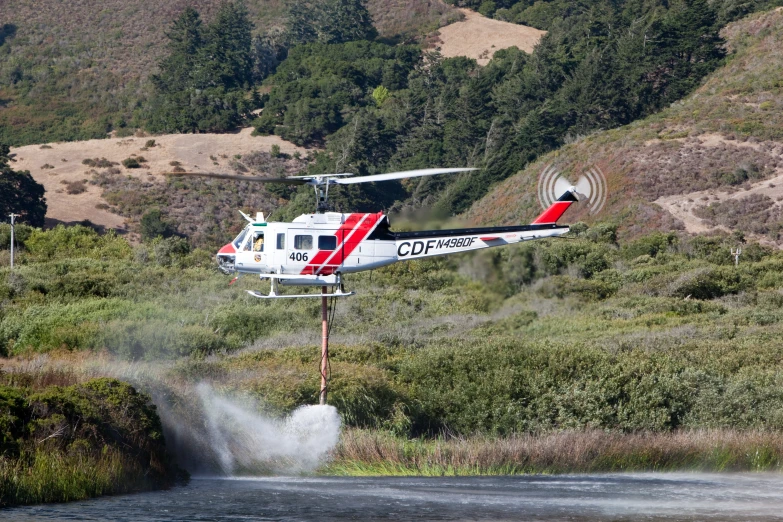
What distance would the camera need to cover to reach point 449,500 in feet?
80.3

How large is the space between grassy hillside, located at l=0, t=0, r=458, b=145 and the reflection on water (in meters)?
120

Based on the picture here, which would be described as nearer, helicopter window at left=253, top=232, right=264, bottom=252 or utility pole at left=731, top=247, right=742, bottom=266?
helicopter window at left=253, top=232, right=264, bottom=252

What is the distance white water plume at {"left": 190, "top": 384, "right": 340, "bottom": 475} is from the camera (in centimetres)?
2897

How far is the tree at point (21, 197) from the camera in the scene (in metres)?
95.7

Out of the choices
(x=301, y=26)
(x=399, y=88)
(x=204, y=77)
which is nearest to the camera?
(x=204, y=77)

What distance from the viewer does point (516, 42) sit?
165 metres

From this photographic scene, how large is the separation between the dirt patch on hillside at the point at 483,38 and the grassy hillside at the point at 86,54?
5.40 m

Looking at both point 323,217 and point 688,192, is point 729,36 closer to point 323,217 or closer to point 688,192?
point 688,192

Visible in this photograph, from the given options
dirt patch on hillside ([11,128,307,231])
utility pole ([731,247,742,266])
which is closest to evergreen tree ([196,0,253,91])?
dirt patch on hillside ([11,128,307,231])

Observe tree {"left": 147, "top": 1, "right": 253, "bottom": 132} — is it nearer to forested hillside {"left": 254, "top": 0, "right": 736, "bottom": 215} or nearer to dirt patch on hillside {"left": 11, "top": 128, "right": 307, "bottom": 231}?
dirt patch on hillside {"left": 11, "top": 128, "right": 307, "bottom": 231}

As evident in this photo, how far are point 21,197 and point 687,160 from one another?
57.1m

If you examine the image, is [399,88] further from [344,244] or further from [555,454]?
[555,454]

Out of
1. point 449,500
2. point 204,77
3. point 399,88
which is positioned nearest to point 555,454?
point 449,500

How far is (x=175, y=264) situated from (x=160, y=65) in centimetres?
9618
